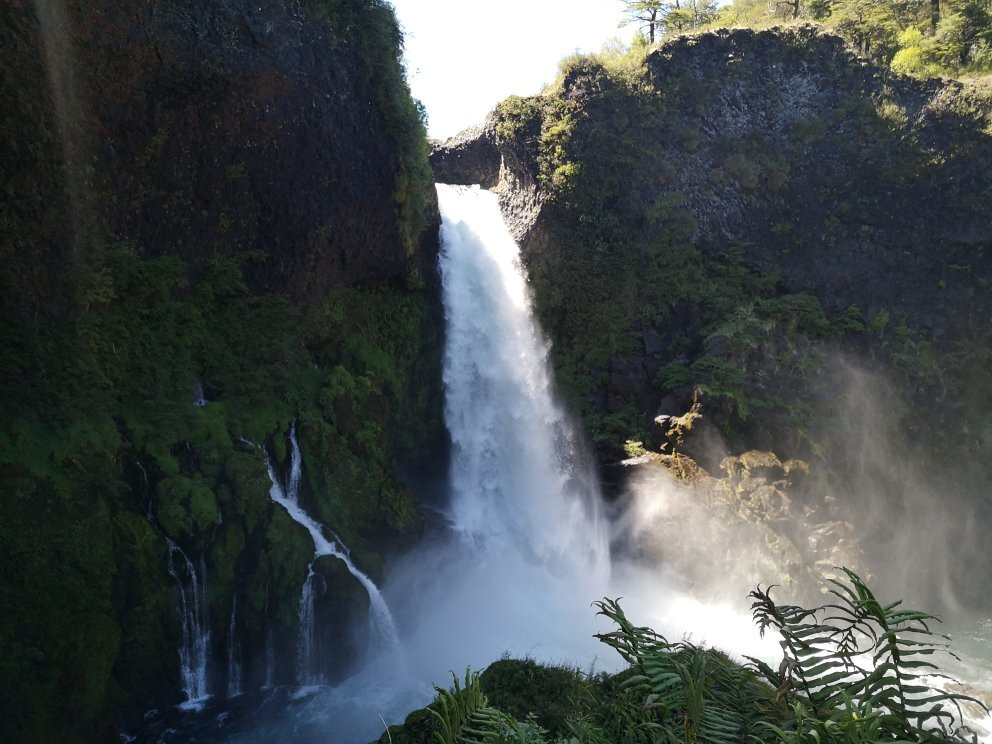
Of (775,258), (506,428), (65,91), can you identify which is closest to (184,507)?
(65,91)

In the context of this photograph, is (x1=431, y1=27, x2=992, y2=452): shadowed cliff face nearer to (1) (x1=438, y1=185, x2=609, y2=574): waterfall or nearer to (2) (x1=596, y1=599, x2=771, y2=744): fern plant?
(1) (x1=438, y1=185, x2=609, y2=574): waterfall

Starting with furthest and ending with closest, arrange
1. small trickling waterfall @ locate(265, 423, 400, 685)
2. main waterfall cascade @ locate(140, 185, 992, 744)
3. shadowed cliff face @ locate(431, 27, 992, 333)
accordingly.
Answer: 1. shadowed cliff face @ locate(431, 27, 992, 333)
2. small trickling waterfall @ locate(265, 423, 400, 685)
3. main waterfall cascade @ locate(140, 185, 992, 744)

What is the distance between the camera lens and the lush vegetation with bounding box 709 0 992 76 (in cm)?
2370

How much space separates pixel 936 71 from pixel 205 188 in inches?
941

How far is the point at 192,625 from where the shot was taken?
11500 millimetres

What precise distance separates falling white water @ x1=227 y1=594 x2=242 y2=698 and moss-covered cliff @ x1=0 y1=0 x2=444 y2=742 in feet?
0.35

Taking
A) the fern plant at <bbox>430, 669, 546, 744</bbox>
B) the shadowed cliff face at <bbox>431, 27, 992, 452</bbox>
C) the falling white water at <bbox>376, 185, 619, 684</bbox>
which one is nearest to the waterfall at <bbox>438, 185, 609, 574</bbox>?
the falling white water at <bbox>376, 185, 619, 684</bbox>

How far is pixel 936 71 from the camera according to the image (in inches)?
930

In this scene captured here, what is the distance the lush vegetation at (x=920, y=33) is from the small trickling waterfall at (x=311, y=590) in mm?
22101

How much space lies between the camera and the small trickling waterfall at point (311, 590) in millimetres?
12516

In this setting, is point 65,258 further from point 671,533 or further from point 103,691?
point 671,533

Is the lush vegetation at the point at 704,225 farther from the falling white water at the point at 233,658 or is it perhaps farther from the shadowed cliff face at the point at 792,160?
the falling white water at the point at 233,658

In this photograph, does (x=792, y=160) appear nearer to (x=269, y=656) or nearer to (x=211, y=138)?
(x=211, y=138)

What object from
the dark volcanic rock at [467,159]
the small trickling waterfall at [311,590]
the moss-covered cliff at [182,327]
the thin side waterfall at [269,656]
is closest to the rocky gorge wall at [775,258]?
the dark volcanic rock at [467,159]
